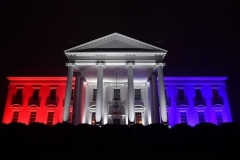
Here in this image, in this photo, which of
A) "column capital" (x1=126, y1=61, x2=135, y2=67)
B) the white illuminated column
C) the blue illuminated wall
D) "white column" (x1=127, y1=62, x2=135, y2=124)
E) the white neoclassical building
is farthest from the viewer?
the blue illuminated wall

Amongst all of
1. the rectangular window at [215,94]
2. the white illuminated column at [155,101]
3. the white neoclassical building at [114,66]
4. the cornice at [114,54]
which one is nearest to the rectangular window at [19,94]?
the white neoclassical building at [114,66]

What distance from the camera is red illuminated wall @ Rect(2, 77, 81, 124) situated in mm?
32844

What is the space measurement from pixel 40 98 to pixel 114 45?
15.7 meters

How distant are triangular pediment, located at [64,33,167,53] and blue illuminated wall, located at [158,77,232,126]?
30.2 ft

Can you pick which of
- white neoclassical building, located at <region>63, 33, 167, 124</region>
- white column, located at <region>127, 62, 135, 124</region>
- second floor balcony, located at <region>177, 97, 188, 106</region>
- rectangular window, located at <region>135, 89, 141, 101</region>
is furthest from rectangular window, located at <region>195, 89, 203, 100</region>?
white column, located at <region>127, 62, 135, 124</region>

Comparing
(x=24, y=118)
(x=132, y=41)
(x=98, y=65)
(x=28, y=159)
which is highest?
(x=132, y=41)

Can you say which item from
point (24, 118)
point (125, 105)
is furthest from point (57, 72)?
point (125, 105)

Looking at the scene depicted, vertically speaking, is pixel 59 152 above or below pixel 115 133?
below

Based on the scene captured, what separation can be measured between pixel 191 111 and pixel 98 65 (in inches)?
679

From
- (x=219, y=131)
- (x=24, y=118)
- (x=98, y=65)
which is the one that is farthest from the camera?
(x=24, y=118)

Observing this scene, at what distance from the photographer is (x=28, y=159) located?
1436 cm

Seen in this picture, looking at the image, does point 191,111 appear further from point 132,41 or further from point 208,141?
point 208,141

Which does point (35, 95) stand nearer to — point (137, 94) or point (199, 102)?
point (137, 94)

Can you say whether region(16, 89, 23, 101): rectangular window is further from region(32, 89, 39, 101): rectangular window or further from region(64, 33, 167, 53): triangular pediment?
region(64, 33, 167, 53): triangular pediment
